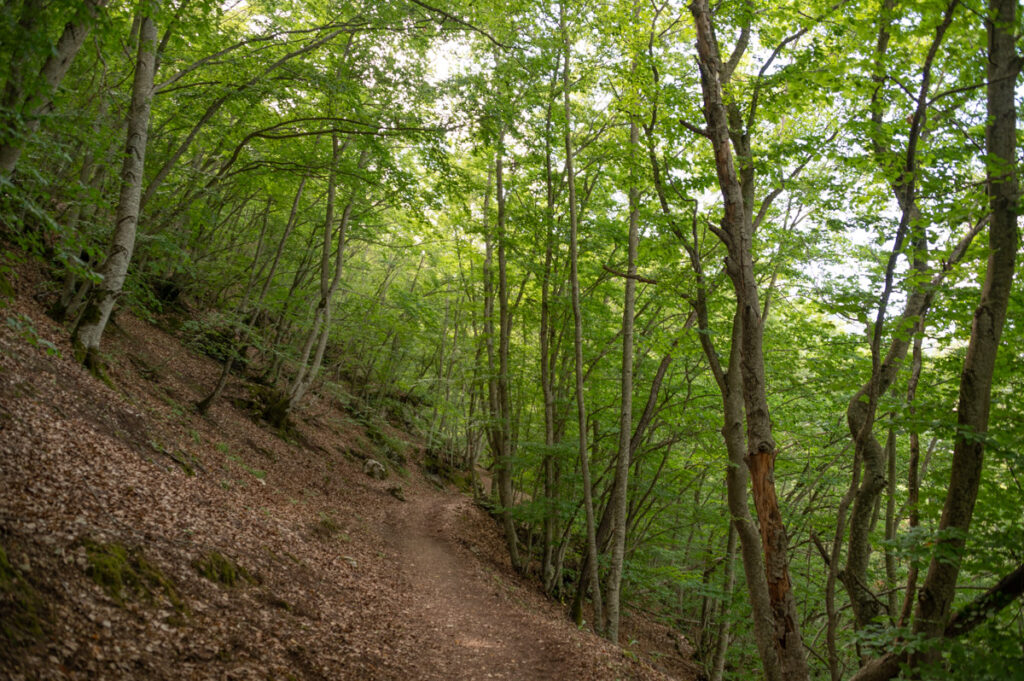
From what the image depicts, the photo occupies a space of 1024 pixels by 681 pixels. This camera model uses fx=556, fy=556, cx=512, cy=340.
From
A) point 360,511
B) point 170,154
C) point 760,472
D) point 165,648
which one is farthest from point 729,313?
point 170,154

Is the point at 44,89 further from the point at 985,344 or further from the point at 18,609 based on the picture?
the point at 985,344

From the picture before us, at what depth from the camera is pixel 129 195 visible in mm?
8602

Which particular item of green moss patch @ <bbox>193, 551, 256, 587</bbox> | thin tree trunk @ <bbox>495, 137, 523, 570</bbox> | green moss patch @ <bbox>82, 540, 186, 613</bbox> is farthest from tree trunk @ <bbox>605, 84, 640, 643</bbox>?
green moss patch @ <bbox>82, 540, 186, 613</bbox>

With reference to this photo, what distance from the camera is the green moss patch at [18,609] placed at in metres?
3.28

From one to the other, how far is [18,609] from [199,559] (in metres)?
2.25

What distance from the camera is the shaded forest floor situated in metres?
3.98

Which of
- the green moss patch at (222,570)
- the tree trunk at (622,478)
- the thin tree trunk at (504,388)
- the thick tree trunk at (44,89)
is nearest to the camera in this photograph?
the thick tree trunk at (44,89)

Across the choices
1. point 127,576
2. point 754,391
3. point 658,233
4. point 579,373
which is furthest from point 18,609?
point 658,233

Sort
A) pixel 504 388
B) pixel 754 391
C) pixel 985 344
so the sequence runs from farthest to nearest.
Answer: pixel 504 388 → pixel 754 391 → pixel 985 344

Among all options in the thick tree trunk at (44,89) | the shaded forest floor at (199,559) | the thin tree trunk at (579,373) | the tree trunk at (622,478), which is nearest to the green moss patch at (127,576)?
the shaded forest floor at (199,559)

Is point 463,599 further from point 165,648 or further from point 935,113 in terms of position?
point 935,113

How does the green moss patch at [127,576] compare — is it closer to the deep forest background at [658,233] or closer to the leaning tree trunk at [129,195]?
the deep forest background at [658,233]

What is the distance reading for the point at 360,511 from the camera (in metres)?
14.2

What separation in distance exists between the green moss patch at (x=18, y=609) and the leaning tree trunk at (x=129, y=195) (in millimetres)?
6214
